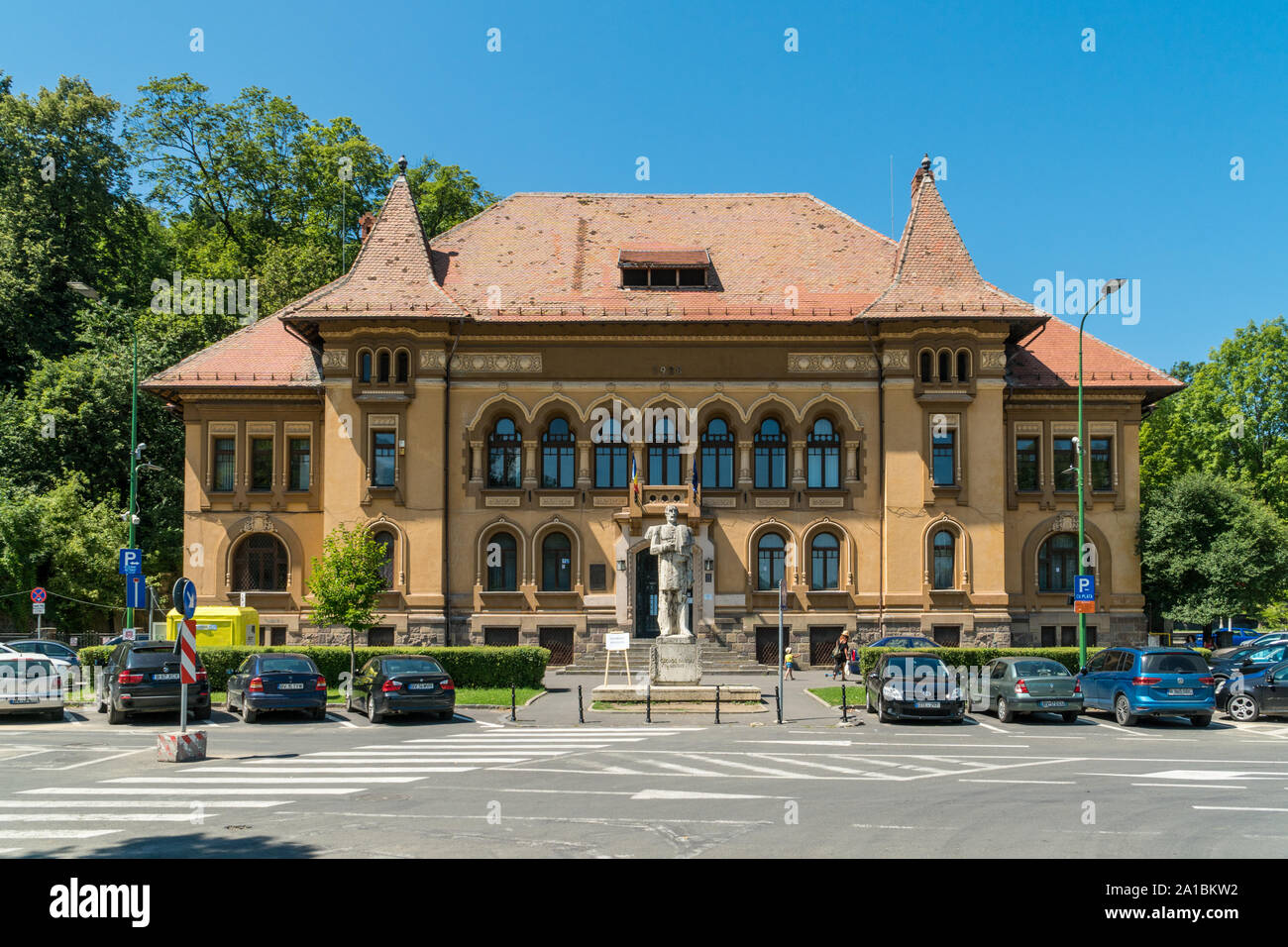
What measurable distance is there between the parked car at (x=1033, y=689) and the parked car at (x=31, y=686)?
22341 millimetres

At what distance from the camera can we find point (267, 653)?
26750mm

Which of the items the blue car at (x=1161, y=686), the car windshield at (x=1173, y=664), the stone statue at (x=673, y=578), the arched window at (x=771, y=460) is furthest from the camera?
the arched window at (x=771, y=460)

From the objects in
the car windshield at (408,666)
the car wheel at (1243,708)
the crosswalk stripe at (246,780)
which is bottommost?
the car wheel at (1243,708)

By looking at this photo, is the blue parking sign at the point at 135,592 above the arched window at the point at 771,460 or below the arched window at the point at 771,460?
below

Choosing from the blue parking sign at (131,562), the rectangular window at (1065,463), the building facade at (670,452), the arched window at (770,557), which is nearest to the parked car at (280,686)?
the blue parking sign at (131,562)

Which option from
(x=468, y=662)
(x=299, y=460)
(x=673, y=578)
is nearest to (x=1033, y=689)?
(x=673, y=578)

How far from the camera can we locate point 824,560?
41844 millimetres

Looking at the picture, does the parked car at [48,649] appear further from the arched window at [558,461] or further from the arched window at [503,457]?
the arched window at [558,461]

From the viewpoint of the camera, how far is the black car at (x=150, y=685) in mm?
24698

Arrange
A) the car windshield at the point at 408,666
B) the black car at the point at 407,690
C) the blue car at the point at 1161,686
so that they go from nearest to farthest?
the blue car at the point at 1161,686
the black car at the point at 407,690
the car windshield at the point at 408,666

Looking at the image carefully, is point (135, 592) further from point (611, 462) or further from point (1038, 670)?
point (1038, 670)

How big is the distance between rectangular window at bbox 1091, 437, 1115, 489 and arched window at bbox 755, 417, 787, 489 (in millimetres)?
12097

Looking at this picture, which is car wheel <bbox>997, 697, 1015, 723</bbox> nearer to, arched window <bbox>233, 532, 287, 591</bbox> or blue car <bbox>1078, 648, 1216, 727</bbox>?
blue car <bbox>1078, 648, 1216, 727</bbox>

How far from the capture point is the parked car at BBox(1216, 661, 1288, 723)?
26.4 m
